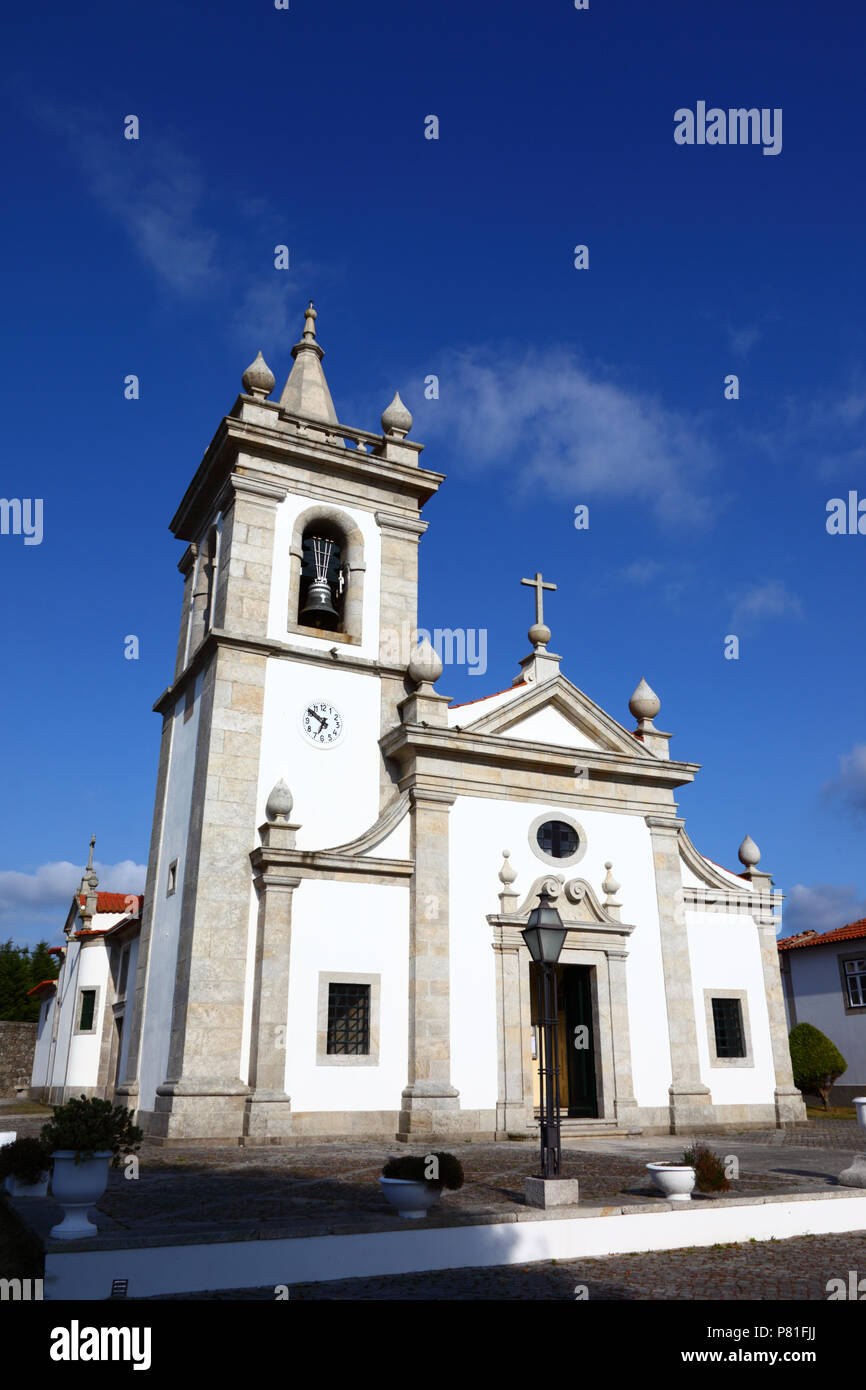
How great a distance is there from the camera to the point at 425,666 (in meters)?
19.8

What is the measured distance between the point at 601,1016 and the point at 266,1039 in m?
6.70

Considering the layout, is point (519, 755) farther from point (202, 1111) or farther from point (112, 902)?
point (112, 902)

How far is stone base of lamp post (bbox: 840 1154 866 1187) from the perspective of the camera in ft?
34.8

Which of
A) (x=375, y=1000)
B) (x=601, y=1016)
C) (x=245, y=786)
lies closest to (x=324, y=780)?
(x=245, y=786)

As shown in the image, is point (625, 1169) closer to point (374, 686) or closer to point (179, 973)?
point (179, 973)

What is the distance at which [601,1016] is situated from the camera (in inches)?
746

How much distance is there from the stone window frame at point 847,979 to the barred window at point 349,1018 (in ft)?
68.1

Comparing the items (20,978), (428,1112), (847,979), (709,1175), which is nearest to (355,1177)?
(709,1175)

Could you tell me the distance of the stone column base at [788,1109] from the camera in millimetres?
20125

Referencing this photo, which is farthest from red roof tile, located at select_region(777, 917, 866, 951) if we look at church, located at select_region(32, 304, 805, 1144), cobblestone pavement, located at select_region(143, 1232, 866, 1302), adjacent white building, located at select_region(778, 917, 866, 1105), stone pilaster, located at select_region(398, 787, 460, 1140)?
cobblestone pavement, located at select_region(143, 1232, 866, 1302)

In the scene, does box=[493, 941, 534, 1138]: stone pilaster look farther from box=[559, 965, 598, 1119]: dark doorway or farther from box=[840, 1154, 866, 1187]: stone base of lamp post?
box=[840, 1154, 866, 1187]: stone base of lamp post

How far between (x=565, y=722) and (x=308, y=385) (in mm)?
10050

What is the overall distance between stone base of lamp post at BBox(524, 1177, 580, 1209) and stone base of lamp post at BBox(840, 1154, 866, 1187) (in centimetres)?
351

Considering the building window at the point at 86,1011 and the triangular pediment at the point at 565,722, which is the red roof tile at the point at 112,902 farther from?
the triangular pediment at the point at 565,722
